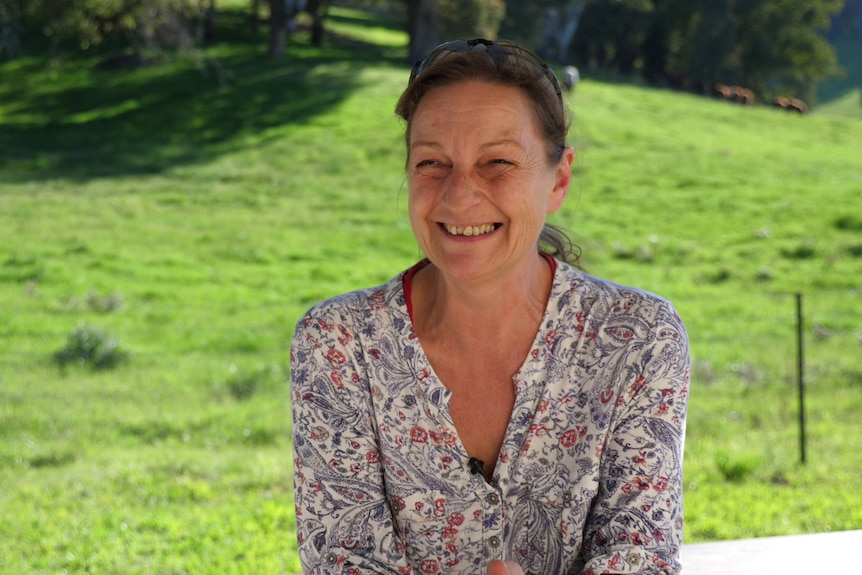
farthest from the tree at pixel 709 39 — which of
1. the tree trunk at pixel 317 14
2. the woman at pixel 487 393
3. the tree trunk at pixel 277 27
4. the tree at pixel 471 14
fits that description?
the woman at pixel 487 393

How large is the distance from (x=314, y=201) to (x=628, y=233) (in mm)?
5424

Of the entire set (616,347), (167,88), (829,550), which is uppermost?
(616,347)

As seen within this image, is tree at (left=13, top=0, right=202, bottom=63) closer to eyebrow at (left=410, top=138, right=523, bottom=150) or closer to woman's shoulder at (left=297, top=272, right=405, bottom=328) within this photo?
woman's shoulder at (left=297, top=272, right=405, bottom=328)

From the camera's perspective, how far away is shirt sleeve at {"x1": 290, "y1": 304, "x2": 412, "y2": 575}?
2.15 meters

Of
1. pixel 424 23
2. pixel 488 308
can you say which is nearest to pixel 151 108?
pixel 424 23

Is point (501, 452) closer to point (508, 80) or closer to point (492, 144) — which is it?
point (492, 144)

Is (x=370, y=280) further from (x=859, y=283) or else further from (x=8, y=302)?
(x=859, y=283)

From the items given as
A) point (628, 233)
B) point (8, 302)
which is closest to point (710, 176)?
point (628, 233)

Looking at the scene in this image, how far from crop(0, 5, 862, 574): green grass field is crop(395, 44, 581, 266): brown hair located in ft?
1.09

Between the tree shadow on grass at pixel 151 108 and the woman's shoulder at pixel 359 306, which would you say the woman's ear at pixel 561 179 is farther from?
the tree shadow on grass at pixel 151 108

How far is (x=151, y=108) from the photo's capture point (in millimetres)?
24984

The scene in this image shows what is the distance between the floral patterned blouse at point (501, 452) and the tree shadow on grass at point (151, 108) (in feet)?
56.3

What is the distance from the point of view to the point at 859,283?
43.8 ft

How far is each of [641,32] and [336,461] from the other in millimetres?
44382
